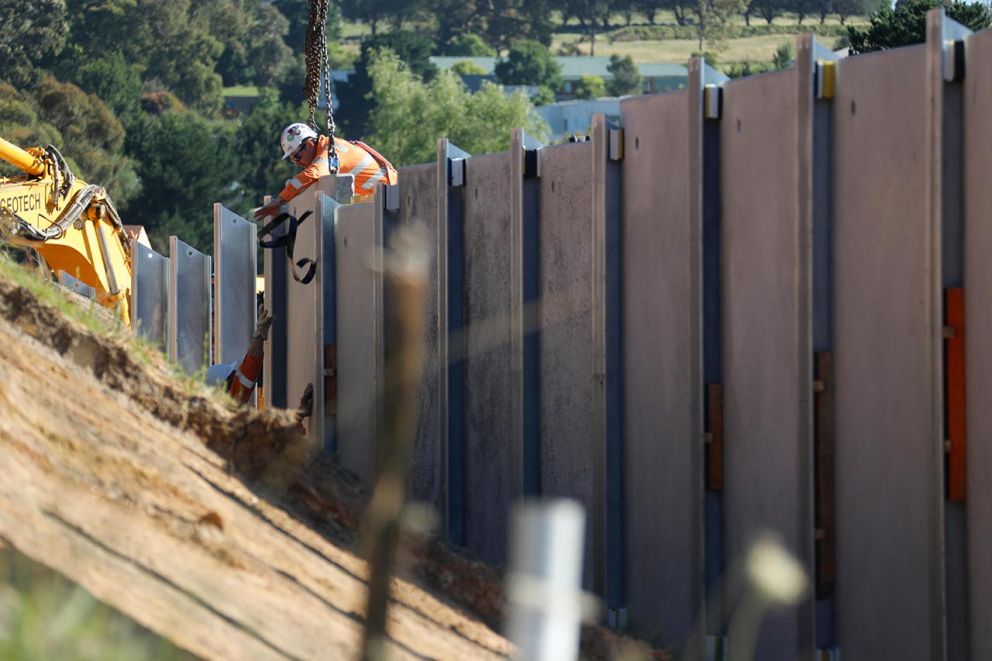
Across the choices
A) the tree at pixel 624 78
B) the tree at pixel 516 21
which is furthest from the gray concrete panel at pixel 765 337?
the tree at pixel 516 21

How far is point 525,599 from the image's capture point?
2330 mm

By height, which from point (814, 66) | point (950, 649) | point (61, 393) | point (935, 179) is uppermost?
point (814, 66)

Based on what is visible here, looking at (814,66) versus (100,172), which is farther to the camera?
(100,172)

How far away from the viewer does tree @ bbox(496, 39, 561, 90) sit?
11788cm

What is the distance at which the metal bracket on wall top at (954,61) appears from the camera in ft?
19.1

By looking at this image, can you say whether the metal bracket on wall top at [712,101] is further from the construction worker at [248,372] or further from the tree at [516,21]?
the tree at [516,21]

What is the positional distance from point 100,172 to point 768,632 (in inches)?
2362

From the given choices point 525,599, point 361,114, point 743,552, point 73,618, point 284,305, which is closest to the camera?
point 525,599

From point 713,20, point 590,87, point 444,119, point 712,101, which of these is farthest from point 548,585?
point 713,20

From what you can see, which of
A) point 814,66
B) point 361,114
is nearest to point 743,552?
point 814,66

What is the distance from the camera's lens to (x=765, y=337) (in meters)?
6.77

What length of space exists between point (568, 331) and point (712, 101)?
4.97 feet

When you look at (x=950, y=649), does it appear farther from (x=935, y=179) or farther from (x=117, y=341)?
(x=117, y=341)

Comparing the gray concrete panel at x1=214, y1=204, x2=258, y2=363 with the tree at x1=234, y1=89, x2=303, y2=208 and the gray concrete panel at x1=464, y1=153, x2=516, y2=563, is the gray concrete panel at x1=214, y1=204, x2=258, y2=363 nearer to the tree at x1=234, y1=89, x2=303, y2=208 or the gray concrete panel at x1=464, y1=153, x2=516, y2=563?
the gray concrete panel at x1=464, y1=153, x2=516, y2=563
